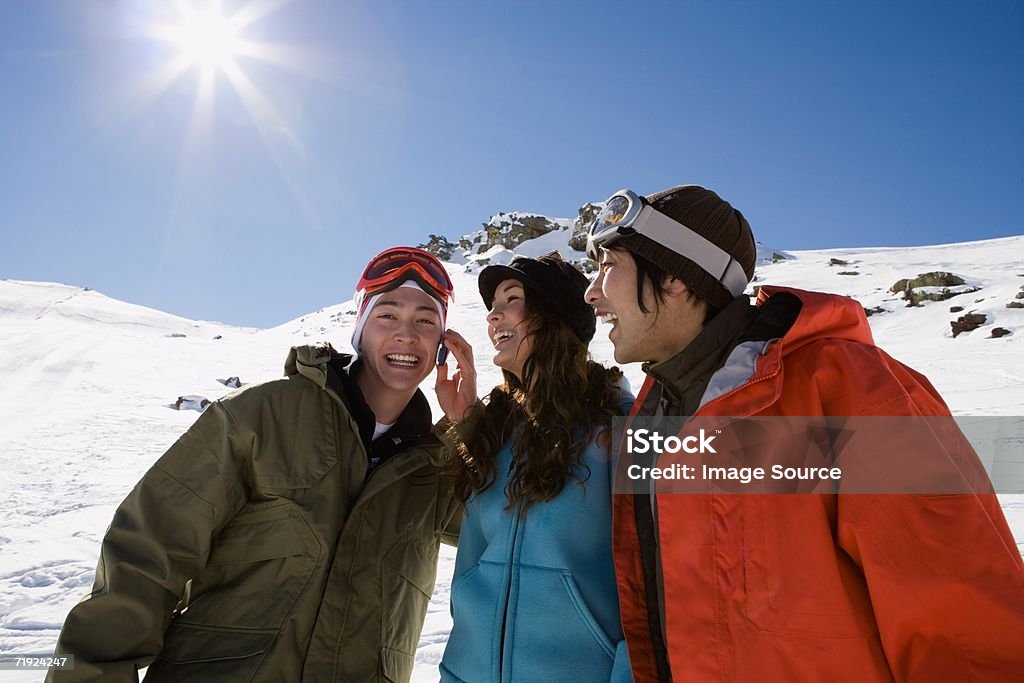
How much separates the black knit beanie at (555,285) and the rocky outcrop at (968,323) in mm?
20972

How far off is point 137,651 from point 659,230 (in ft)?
8.73

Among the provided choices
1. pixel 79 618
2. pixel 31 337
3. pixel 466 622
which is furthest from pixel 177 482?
pixel 31 337

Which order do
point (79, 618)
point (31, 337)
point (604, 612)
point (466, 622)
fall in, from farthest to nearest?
1. point (31, 337)
2. point (466, 622)
3. point (604, 612)
4. point (79, 618)

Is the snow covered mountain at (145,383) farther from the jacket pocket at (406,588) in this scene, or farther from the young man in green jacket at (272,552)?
the young man in green jacket at (272,552)

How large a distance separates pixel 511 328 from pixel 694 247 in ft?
3.92

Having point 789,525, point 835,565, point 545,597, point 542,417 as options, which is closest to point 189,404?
point 542,417

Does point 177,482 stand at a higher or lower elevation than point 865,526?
higher

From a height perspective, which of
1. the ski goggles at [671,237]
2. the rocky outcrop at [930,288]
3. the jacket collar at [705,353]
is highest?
the rocky outcrop at [930,288]

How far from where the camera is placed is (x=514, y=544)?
97.6 inches

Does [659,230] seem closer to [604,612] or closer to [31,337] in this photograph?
[604,612]

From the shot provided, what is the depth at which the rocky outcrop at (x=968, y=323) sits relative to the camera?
18.9m

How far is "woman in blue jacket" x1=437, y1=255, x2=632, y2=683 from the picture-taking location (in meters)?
2.33

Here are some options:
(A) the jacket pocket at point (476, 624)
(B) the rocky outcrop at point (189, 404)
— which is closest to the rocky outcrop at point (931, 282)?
(B) the rocky outcrop at point (189, 404)

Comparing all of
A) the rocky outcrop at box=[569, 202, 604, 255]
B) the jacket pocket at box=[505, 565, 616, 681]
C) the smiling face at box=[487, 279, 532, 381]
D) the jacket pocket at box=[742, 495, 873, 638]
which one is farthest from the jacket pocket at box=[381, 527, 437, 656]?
the rocky outcrop at box=[569, 202, 604, 255]
